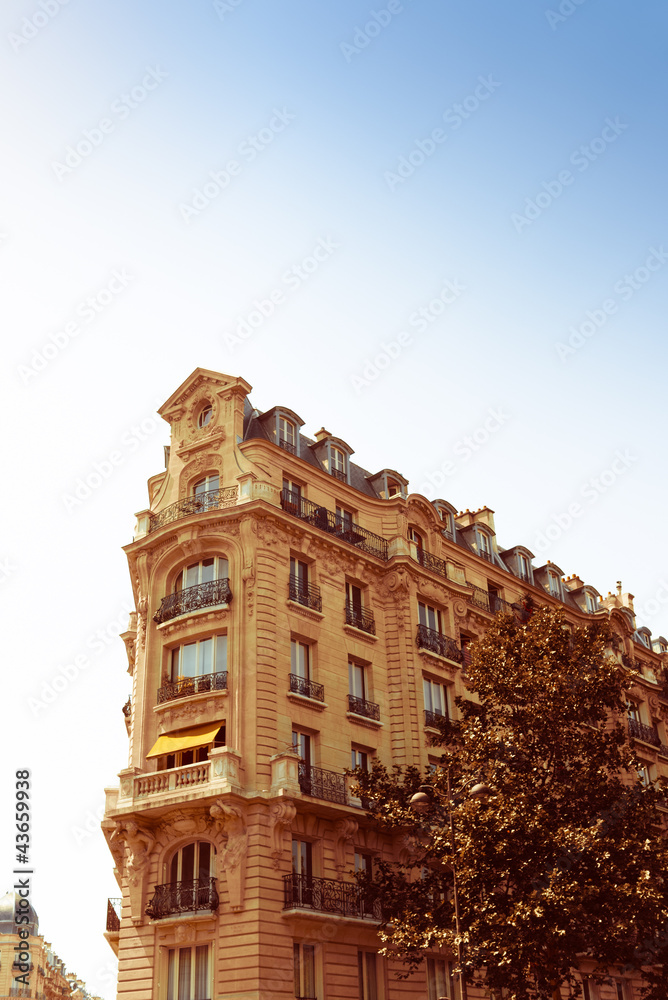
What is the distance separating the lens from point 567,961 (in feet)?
83.7

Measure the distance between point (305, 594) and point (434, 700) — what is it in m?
7.52

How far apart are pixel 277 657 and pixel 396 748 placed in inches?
261

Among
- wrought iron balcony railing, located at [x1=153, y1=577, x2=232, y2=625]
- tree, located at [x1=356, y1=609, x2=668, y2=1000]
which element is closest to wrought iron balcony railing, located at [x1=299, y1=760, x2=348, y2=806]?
tree, located at [x1=356, y1=609, x2=668, y2=1000]

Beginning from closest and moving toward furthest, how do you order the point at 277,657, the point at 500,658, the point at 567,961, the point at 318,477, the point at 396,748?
the point at 567,961, the point at 500,658, the point at 277,657, the point at 396,748, the point at 318,477

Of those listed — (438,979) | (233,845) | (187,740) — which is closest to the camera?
(233,845)

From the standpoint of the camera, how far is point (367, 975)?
31.1 meters

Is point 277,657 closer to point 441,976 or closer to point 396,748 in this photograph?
point 396,748

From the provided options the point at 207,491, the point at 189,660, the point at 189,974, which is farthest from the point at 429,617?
the point at 189,974

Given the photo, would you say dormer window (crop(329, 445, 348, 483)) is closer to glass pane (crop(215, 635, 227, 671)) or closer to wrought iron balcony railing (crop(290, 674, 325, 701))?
wrought iron balcony railing (crop(290, 674, 325, 701))

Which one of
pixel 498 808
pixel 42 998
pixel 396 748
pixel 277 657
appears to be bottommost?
pixel 42 998

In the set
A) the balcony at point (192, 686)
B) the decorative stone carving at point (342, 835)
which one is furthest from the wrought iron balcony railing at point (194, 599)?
the decorative stone carving at point (342, 835)

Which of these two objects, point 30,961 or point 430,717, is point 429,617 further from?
point 30,961

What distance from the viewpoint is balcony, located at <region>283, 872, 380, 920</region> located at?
95.2 ft

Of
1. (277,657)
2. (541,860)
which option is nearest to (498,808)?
(541,860)
